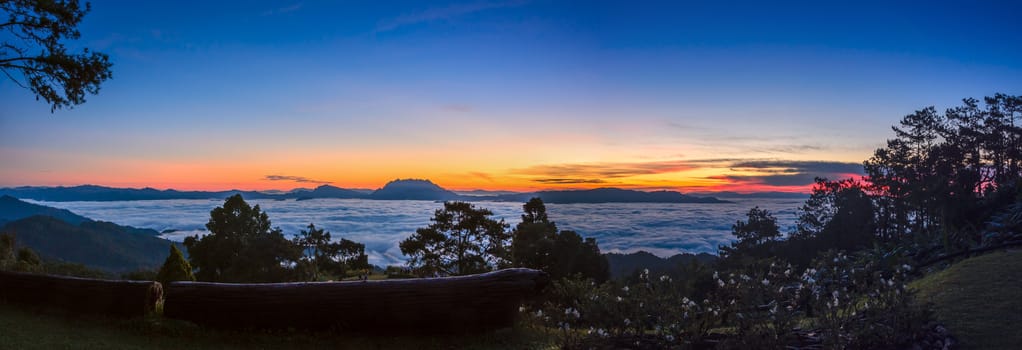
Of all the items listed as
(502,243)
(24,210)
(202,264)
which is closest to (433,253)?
(502,243)

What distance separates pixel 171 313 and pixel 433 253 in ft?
75.4

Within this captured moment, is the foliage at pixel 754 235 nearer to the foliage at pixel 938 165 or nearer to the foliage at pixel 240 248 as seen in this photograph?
the foliage at pixel 938 165

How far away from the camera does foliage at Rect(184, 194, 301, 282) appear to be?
3428 cm

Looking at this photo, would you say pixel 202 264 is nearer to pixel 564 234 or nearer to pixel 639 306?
pixel 564 234

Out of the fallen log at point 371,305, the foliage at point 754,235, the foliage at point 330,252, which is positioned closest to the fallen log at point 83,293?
the fallen log at point 371,305

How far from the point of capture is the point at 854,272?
30.3 ft

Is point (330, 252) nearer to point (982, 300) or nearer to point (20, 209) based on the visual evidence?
point (982, 300)

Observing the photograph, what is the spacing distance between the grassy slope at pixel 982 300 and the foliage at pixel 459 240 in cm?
2460

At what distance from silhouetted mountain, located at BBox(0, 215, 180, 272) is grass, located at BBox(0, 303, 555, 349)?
123 m

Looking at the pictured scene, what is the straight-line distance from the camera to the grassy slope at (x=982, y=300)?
27.2 feet

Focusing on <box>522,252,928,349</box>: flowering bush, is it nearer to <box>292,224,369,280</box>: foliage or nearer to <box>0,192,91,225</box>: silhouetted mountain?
<box>292,224,369,280</box>: foliage

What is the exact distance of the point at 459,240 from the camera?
112ft

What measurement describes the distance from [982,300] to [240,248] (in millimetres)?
38533

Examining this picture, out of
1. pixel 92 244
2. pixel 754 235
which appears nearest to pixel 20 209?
pixel 92 244
